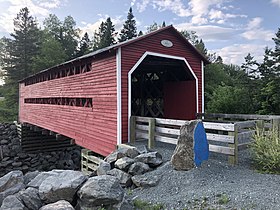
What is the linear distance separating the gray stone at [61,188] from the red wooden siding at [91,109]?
11.1 feet

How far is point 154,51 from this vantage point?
26.6 ft

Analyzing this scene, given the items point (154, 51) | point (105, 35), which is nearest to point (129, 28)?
point (105, 35)

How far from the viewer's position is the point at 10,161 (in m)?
15.7

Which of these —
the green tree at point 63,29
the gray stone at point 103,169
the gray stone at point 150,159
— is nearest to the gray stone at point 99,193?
the gray stone at point 103,169

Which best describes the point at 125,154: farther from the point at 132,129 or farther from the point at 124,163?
the point at 132,129

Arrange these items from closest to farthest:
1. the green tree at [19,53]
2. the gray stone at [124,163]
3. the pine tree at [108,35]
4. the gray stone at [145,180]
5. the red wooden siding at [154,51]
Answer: the gray stone at [145,180]
the gray stone at [124,163]
the red wooden siding at [154,51]
the green tree at [19,53]
the pine tree at [108,35]

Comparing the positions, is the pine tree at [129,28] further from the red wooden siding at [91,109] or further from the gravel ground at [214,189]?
the gravel ground at [214,189]

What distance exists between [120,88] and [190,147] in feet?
10.4

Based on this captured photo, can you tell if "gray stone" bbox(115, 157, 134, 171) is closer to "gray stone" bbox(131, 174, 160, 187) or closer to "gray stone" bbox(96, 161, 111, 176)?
"gray stone" bbox(96, 161, 111, 176)

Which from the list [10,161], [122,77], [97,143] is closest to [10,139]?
[10,161]

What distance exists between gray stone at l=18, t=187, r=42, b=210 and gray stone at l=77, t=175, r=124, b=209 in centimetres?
67

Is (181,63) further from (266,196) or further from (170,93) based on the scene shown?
(266,196)

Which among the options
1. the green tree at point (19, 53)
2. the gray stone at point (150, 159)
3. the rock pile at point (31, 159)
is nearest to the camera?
the gray stone at point (150, 159)

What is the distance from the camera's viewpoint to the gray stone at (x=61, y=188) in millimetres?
3781
